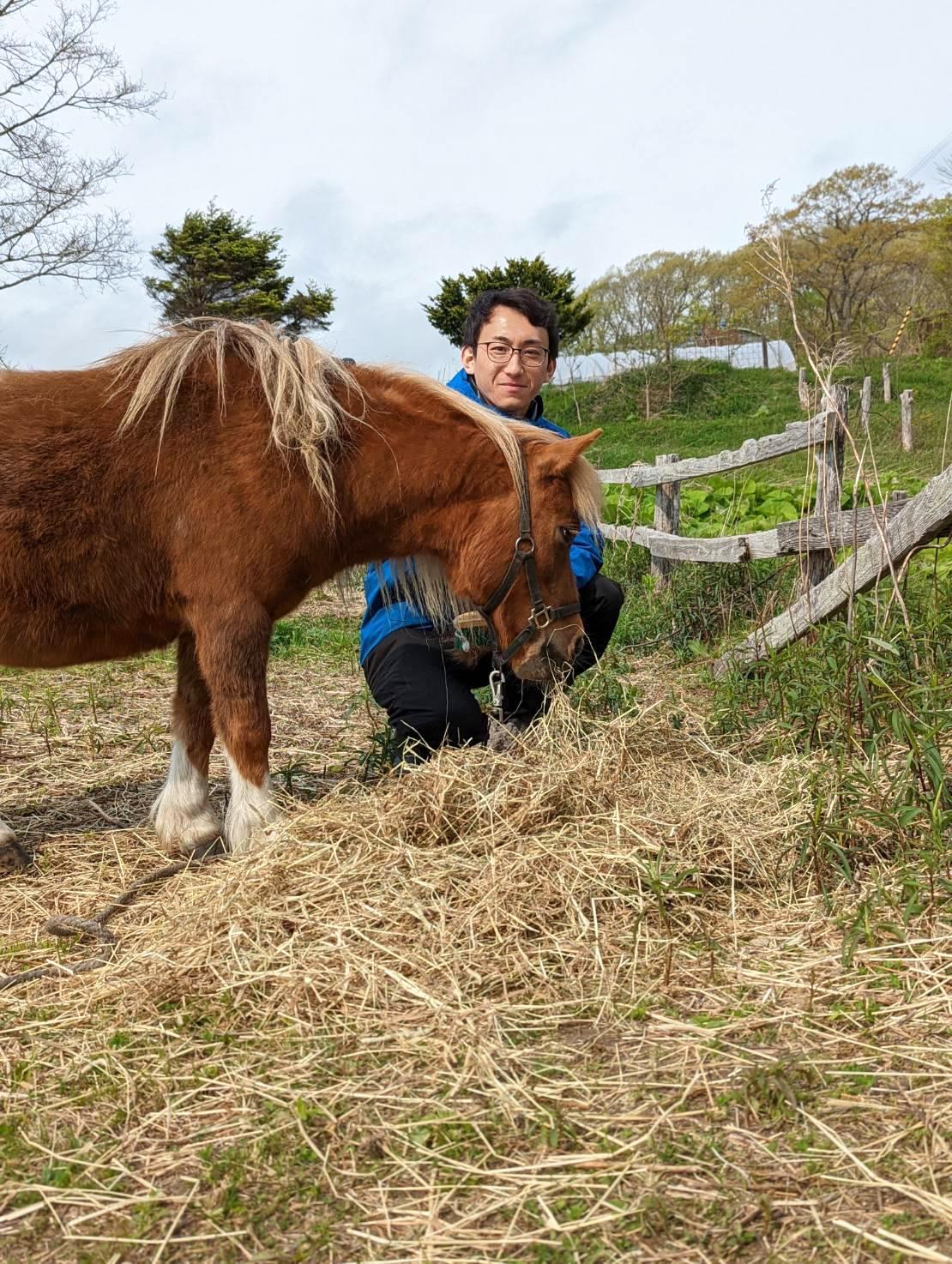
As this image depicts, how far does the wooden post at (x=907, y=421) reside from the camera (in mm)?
17250

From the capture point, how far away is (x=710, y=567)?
23.4ft

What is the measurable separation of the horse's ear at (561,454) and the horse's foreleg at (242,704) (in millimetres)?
1159

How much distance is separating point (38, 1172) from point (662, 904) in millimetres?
1563

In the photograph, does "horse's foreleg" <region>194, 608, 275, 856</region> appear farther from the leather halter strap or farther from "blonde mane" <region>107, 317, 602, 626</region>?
the leather halter strap

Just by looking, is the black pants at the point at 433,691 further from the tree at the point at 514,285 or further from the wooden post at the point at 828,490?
the tree at the point at 514,285

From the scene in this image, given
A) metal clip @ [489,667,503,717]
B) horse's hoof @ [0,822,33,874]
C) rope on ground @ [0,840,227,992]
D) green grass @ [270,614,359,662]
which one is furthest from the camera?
green grass @ [270,614,359,662]

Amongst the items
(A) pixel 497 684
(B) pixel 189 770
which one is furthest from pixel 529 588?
(B) pixel 189 770

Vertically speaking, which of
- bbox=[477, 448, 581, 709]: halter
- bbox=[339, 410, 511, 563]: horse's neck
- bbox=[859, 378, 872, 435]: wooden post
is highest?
bbox=[859, 378, 872, 435]: wooden post

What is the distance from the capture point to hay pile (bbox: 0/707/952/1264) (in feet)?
5.42

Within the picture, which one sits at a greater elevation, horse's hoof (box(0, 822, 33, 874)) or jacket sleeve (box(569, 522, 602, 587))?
jacket sleeve (box(569, 522, 602, 587))

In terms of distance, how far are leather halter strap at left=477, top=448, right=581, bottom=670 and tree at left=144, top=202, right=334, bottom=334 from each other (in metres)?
24.5

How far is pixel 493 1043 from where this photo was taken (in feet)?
6.98

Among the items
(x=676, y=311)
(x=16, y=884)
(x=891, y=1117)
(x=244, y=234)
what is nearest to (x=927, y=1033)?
(x=891, y=1117)

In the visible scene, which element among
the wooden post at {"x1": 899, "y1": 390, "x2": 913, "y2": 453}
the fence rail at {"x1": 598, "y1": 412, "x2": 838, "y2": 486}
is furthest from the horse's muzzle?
the wooden post at {"x1": 899, "y1": 390, "x2": 913, "y2": 453}
